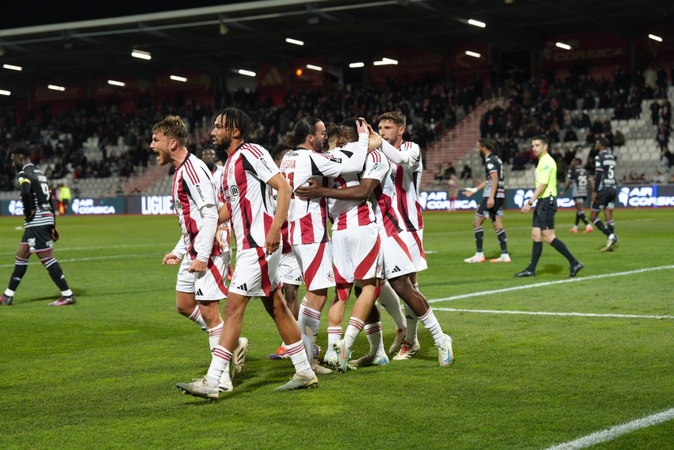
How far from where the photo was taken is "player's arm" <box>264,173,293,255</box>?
6480 mm

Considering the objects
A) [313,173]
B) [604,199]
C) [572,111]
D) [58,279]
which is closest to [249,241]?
[313,173]

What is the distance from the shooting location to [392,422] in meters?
5.82

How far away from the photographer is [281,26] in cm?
4909

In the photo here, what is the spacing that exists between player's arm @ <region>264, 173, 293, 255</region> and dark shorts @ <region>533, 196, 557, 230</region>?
341 inches

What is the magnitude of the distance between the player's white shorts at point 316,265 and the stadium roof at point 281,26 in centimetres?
3616

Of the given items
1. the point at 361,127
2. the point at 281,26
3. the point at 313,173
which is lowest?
the point at 313,173

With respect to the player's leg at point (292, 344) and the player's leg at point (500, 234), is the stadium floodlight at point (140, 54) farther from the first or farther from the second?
the player's leg at point (292, 344)

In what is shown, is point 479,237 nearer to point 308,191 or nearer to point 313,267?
point 313,267

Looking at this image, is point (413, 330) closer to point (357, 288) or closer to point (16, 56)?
point (357, 288)

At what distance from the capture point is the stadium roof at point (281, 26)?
4469 centimetres

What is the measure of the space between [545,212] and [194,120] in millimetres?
45642

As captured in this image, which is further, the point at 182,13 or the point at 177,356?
the point at 182,13

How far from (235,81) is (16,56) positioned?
523 inches

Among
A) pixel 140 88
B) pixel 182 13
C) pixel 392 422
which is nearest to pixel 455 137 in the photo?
pixel 182 13
